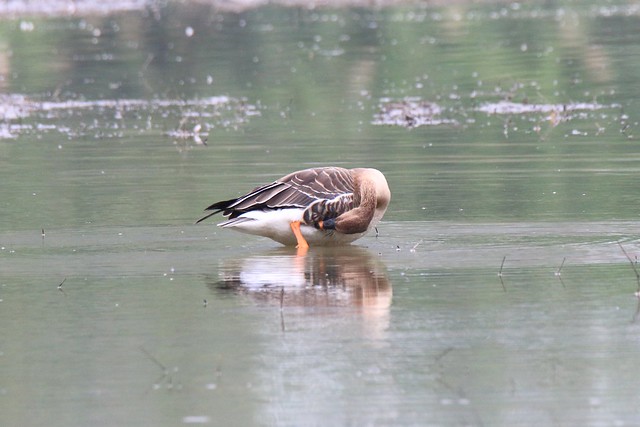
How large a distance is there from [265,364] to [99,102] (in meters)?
19.2

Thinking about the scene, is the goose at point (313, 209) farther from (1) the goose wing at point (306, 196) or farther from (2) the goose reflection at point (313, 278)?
(2) the goose reflection at point (313, 278)

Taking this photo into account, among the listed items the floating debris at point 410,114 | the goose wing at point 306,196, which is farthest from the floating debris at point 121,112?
the goose wing at point 306,196

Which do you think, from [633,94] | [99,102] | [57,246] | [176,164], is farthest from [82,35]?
[57,246]

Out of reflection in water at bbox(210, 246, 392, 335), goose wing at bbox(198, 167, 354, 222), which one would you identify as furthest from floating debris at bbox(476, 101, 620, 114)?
reflection in water at bbox(210, 246, 392, 335)

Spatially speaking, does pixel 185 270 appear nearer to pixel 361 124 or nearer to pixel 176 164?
pixel 176 164

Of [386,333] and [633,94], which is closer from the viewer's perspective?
[386,333]

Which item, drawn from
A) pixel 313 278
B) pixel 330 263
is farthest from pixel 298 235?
pixel 313 278

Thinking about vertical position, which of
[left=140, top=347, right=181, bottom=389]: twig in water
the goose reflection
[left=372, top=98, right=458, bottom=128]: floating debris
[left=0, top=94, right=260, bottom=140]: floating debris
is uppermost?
[left=0, top=94, right=260, bottom=140]: floating debris

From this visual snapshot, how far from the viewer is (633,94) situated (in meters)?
24.2

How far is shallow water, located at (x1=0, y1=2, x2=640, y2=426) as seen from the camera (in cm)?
737

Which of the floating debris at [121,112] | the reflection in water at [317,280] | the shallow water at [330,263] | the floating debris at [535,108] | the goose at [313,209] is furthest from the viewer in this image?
the floating debris at [535,108]

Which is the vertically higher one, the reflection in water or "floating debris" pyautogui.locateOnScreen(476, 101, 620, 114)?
"floating debris" pyautogui.locateOnScreen(476, 101, 620, 114)

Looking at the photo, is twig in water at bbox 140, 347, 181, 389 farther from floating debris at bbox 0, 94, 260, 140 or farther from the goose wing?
floating debris at bbox 0, 94, 260, 140

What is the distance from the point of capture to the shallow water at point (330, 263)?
7.37 meters
